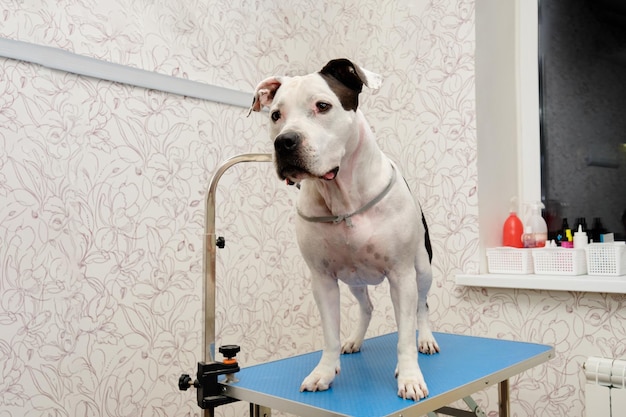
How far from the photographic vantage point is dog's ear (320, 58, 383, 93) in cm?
115

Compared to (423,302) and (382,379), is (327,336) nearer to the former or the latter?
(382,379)

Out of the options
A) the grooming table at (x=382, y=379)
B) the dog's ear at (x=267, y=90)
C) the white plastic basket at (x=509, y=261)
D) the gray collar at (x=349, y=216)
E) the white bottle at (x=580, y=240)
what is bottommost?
the grooming table at (x=382, y=379)

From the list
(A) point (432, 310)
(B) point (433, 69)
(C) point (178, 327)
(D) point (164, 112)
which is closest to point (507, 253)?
(A) point (432, 310)

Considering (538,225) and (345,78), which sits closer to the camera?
(345,78)

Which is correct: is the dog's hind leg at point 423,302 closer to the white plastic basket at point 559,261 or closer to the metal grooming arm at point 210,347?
the metal grooming arm at point 210,347

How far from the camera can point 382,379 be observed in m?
1.32

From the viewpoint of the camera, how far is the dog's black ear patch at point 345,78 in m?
1.15

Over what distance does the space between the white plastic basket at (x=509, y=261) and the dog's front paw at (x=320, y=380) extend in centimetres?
116

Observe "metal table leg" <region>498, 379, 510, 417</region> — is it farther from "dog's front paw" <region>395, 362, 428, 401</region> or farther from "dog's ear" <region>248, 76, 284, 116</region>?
"dog's ear" <region>248, 76, 284, 116</region>

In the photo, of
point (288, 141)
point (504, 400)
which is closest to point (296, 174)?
point (288, 141)

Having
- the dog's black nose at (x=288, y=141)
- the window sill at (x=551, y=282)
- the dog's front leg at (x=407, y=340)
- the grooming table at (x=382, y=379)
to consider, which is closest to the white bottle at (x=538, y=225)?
the window sill at (x=551, y=282)

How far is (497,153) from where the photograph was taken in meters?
2.35

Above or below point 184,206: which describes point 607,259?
below

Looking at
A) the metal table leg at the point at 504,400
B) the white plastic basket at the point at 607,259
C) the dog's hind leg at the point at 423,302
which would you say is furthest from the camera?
the white plastic basket at the point at 607,259
